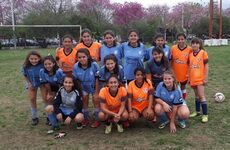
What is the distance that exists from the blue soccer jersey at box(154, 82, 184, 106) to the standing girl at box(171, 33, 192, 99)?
2.80ft

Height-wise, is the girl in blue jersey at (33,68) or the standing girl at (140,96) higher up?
the girl in blue jersey at (33,68)

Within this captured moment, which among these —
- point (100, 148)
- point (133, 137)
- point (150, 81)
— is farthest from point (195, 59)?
point (100, 148)

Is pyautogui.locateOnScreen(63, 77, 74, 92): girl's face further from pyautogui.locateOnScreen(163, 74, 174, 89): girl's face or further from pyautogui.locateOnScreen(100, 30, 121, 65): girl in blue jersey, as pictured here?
pyautogui.locateOnScreen(163, 74, 174, 89): girl's face

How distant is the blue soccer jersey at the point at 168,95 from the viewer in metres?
4.87

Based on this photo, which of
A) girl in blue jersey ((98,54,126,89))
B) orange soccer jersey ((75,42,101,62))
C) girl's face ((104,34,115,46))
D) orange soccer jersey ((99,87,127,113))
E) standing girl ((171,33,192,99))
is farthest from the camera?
orange soccer jersey ((75,42,101,62))

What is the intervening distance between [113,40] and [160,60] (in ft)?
2.96

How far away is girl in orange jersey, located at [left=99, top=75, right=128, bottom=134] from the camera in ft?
15.9

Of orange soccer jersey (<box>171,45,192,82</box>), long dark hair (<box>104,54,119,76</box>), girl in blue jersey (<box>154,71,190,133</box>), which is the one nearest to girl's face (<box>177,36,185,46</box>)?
orange soccer jersey (<box>171,45,192,82</box>)

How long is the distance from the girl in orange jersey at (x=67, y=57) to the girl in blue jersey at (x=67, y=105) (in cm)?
70

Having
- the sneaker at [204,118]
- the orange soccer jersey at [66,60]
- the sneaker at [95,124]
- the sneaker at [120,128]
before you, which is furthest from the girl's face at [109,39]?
the sneaker at [204,118]

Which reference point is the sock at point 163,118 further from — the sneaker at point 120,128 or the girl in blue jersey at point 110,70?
the girl in blue jersey at point 110,70

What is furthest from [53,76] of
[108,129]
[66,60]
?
[108,129]

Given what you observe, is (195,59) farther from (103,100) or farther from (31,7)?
(31,7)

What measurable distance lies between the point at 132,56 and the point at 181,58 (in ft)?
2.87
